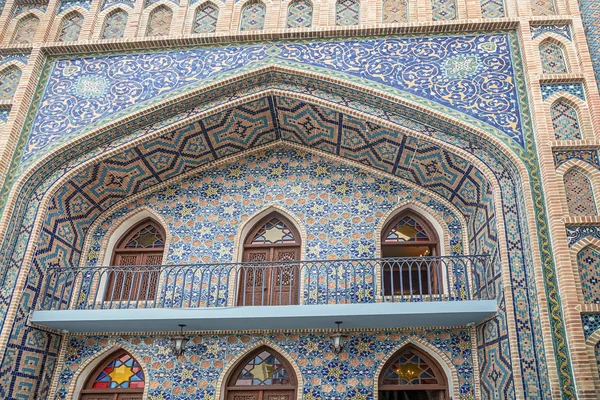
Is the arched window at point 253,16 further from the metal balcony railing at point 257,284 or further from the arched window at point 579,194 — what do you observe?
the arched window at point 579,194

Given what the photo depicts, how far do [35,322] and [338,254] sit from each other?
3.87 metres

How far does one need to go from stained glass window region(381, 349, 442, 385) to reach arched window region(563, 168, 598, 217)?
8.30ft

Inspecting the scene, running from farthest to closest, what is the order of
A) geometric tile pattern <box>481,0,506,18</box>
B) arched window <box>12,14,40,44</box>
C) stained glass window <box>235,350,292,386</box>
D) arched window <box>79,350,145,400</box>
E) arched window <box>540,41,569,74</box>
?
arched window <box>12,14,40,44</box>, geometric tile pattern <box>481,0,506,18</box>, arched window <box>79,350,145,400</box>, stained glass window <box>235,350,292,386</box>, arched window <box>540,41,569,74</box>

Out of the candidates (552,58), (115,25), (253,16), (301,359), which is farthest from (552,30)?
(115,25)

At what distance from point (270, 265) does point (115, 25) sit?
4.27 metres

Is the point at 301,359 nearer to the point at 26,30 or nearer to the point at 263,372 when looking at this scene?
the point at 263,372

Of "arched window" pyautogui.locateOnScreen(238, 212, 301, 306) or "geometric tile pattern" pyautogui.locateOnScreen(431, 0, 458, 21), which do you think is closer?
"arched window" pyautogui.locateOnScreen(238, 212, 301, 306)

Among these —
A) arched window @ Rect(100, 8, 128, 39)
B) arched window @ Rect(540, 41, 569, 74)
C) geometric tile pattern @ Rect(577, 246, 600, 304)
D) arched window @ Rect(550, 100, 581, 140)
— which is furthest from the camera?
arched window @ Rect(100, 8, 128, 39)

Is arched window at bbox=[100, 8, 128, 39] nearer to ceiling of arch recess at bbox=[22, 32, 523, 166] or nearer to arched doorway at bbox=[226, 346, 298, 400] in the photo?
ceiling of arch recess at bbox=[22, 32, 523, 166]

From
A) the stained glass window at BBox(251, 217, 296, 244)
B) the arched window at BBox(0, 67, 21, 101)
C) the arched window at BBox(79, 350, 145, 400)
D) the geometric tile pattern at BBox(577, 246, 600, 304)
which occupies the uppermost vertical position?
the arched window at BBox(0, 67, 21, 101)

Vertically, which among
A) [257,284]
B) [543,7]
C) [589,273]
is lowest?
[589,273]

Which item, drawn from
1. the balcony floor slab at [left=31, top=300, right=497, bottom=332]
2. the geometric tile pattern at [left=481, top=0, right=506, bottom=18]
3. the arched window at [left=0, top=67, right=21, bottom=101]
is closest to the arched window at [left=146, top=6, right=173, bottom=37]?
the arched window at [left=0, top=67, right=21, bottom=101]

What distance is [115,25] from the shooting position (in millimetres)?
8266

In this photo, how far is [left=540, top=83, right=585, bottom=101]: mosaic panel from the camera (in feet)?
21.8
